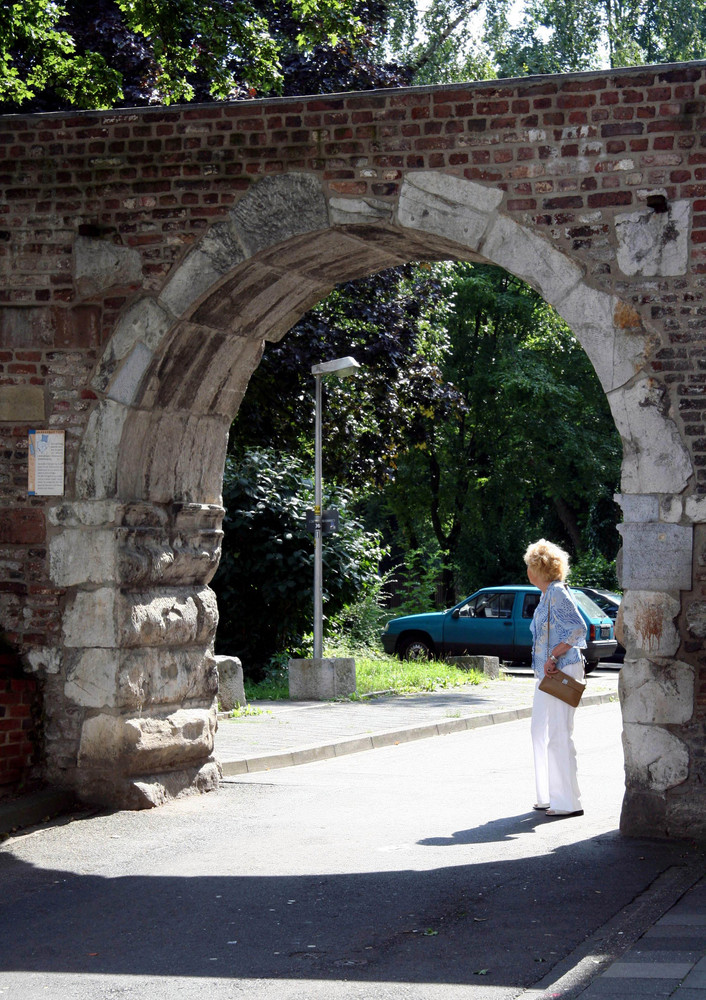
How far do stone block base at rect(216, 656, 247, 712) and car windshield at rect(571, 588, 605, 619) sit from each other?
9.48 metres

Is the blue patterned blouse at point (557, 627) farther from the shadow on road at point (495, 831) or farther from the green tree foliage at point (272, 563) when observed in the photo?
the green tree foliage at point (272, 563)

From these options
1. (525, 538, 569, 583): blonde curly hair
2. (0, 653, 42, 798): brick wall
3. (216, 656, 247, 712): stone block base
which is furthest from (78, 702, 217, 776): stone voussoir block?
(216, 656, 247, 712): stone block base

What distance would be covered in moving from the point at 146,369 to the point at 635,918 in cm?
469

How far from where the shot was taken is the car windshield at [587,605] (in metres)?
22.5

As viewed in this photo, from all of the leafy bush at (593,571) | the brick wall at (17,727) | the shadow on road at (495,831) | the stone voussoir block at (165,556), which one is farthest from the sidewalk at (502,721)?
the leafy bush at (593,571)

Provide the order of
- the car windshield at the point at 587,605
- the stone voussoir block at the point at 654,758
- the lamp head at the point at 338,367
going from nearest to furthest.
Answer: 1. the stone voussoir block at the point at 654,758
2. the lamp head at the point at 338,367
3. the car windshield at the point at 587,605

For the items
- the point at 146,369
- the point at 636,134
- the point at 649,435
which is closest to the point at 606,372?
the point at 649,435

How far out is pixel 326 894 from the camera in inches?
251

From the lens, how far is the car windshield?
22.5 metres

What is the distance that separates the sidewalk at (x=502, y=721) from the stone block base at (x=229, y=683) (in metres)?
0.28

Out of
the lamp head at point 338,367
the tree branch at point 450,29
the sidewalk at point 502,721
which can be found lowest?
the sidewalk at point 502,721

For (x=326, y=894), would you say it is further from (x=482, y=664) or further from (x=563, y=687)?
(x=482, y=664)

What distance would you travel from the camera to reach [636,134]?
7727mm

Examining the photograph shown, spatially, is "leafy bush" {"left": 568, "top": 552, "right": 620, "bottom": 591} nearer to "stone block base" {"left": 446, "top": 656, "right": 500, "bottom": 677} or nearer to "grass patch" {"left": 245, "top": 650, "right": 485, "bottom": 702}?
"stone block base" {"left": 446, "top": 656, "right": 500, "bottom": 677}
